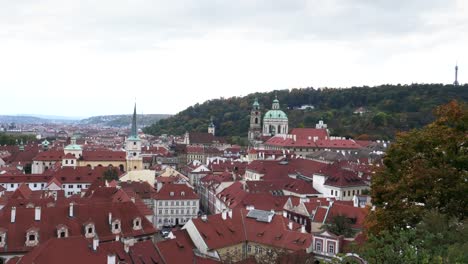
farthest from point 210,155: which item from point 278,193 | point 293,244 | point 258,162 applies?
point 293,244

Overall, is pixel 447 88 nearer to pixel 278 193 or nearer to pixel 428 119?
pixel 428 119

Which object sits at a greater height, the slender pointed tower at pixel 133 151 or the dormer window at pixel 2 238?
the slender pointed tower at pixel 133 151

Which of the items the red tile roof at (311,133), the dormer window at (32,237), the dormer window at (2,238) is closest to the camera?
the dormer window at (2,238)

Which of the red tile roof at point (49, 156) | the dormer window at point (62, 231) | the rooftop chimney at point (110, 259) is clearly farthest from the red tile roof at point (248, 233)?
the red tile roof at point (49, 156)

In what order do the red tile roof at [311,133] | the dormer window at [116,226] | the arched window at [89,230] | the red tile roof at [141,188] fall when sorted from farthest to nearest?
the red tile roof at [311,133], the red tile roof at [141,188], the dormer window at [116,226], the arched window at [89,230]

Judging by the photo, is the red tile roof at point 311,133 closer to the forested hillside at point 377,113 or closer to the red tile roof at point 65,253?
the forested hillside at point 377,113

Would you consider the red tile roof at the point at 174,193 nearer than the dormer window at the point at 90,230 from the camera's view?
No

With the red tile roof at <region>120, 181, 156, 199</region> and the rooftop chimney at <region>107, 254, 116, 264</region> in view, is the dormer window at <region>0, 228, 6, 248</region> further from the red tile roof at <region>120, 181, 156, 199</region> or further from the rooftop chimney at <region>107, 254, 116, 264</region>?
the red tile roof at <region>120, 181, 156, 199</region>

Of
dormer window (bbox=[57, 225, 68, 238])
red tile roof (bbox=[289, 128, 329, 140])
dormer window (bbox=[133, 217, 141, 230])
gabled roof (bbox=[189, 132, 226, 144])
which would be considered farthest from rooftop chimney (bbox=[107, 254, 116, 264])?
gabled roof (bbox=[189, 132, 226, 144])
